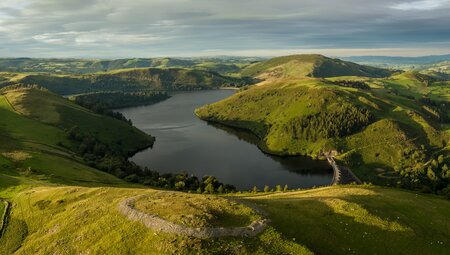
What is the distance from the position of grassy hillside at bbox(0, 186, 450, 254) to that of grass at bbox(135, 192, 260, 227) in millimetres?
270


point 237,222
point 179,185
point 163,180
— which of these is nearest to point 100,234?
point 237,222

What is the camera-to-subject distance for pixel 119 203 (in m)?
65.8

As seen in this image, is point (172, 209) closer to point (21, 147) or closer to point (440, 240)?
point (440, 240)

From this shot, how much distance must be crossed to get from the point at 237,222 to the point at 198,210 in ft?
21.7

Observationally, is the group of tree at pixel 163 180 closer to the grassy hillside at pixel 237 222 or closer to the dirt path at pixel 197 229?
the grassy hillside at pixel 237 222

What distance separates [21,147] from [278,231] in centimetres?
16059

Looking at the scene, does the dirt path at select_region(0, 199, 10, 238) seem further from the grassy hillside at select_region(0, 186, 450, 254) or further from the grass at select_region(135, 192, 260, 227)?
the grass at select_region(135, 192, 260, 227)

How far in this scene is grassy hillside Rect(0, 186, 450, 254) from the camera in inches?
2036

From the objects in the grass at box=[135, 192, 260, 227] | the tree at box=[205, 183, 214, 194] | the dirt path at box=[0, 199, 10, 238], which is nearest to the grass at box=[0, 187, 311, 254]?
the dirt path at box=[0, 199, 10, 238]

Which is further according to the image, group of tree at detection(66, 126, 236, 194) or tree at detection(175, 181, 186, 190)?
tree at detection(175, 181, 186, 190)

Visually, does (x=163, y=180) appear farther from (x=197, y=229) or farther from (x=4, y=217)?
(x=197, y=229)

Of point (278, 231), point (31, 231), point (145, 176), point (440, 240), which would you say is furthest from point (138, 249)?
point (145, 176)

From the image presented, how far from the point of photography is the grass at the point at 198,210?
180 feet

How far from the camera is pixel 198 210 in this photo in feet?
190
